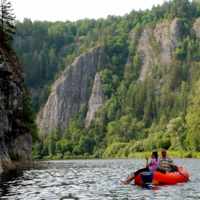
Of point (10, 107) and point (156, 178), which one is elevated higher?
point (10, 107)

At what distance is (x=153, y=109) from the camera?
611 feet

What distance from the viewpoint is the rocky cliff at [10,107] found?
158ft

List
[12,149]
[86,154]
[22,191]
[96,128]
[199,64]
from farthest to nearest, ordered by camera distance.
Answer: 1. [199,64]
2. [96,128]
3. [86,154]
4. [12,149]
5. [22,191]

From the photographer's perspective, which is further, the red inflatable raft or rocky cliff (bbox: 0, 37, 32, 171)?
rocky cliff (bbox: 0, 37, 32, 171)

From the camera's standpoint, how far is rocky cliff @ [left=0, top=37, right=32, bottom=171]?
48.0m

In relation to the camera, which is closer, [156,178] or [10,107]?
[156,178]

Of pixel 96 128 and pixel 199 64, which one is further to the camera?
A: pixel 199 64

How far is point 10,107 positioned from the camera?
52438 millimetres

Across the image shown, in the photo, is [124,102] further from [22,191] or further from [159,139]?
[22,191]

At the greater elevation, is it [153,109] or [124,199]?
[153,109]

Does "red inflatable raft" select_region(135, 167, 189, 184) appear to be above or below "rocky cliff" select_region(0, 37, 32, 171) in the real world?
below

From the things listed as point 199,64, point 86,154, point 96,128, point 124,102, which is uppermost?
point 199,64

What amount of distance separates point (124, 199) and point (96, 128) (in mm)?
161052

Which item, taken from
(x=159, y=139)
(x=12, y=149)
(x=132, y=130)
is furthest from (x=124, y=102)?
(x=12, y=149)
